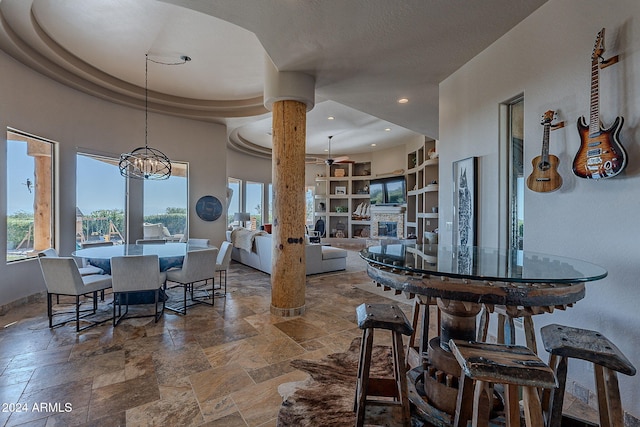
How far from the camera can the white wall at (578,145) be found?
1.74 meters

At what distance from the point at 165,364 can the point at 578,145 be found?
355cm

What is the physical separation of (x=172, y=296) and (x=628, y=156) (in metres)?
5.08

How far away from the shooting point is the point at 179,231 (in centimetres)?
651

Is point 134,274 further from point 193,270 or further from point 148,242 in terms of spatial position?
point 148,242

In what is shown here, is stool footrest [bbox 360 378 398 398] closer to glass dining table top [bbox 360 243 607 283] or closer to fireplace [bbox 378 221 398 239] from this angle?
glass dining table top [bbox 360 243 607 283]

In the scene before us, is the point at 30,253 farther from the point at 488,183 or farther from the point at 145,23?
the point at 488,183

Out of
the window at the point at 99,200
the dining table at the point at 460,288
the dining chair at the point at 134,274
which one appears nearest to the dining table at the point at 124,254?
the dining chair at the point at 134,274

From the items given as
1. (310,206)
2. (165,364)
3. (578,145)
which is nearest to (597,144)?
(578,145)

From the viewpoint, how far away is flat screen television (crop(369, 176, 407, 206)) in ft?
32.9

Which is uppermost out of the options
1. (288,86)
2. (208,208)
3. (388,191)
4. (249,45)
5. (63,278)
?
(249,45)

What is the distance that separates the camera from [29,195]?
4.25 meters

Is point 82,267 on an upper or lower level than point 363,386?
upper

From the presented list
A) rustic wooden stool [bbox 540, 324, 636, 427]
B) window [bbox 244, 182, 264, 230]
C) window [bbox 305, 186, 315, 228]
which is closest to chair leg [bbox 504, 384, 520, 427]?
rustic wooden stool [bbox 540, 324, 636, 427]

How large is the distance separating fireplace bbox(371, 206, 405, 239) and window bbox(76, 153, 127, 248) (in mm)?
7829
